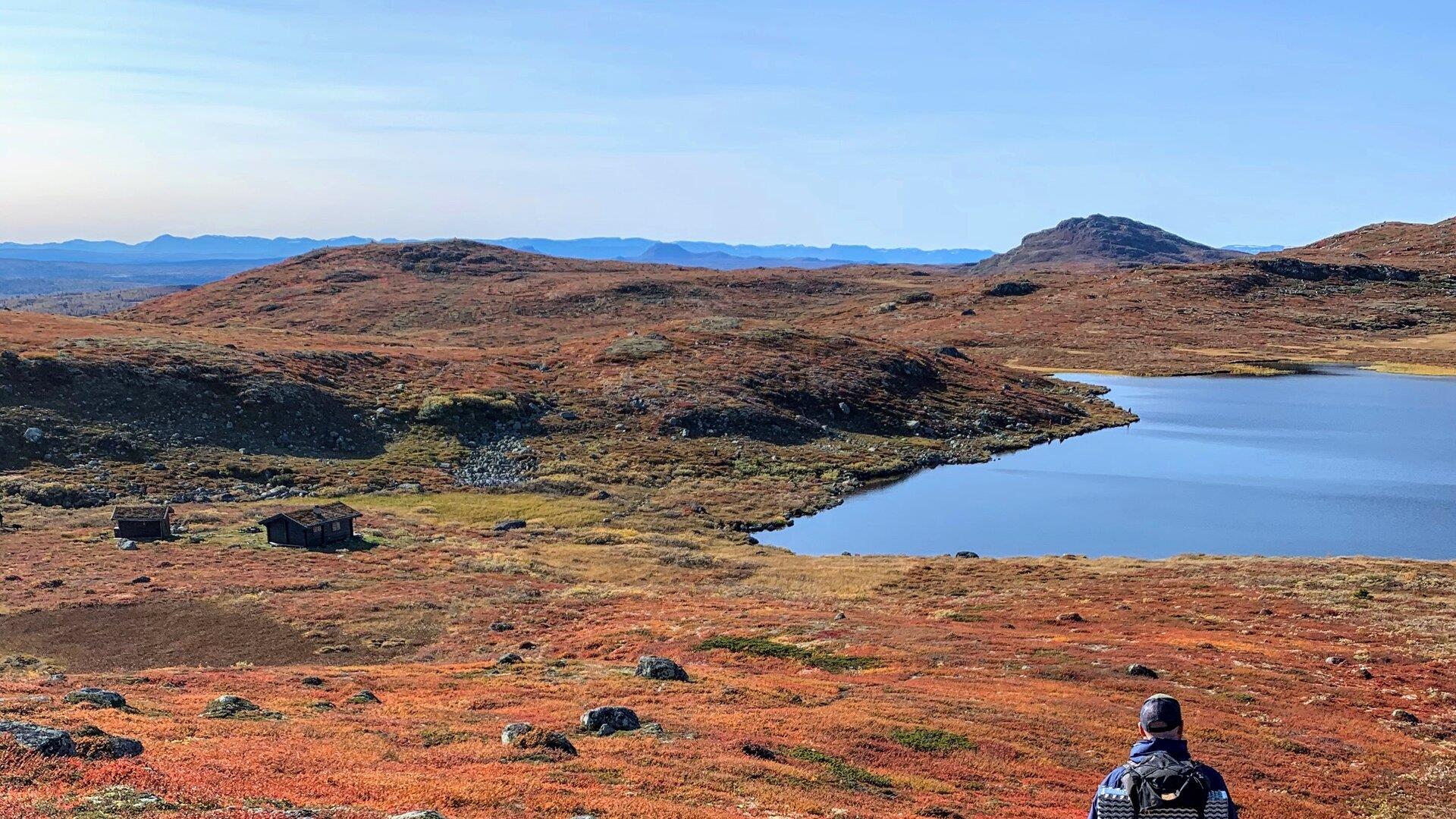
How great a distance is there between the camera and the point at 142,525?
59.6 meters

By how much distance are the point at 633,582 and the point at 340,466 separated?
39.1m

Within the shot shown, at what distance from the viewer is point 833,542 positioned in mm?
70688

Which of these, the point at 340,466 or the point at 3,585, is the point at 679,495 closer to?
the point at 340,466

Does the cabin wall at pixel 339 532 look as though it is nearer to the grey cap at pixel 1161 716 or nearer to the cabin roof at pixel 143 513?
the cabin roof at pixel 143 513

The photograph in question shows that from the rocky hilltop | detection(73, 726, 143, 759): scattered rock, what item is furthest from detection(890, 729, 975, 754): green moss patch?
detection(73, 726, 143, 759): scattered rock

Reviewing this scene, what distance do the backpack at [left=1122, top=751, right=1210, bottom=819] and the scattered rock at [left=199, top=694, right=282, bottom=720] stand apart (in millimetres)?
21723

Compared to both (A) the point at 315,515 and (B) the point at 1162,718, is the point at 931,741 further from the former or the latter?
(A) the point at 315,515

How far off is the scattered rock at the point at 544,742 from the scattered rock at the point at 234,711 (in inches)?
289

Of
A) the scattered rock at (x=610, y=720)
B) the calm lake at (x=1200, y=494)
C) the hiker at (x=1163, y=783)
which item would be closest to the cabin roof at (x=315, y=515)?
the calm lake at (x=1200, y=494)

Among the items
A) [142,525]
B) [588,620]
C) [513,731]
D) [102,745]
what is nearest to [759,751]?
[513,731]

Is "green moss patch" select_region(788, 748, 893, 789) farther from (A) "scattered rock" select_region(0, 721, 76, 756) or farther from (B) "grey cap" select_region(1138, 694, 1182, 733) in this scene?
(A) "scattered rock" select_region(0, 721, 76, 756)

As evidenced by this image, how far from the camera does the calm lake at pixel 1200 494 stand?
69250 millimetres

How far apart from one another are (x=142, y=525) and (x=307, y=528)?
972 cm

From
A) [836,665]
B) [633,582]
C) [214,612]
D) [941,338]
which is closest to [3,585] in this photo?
[214,612]
